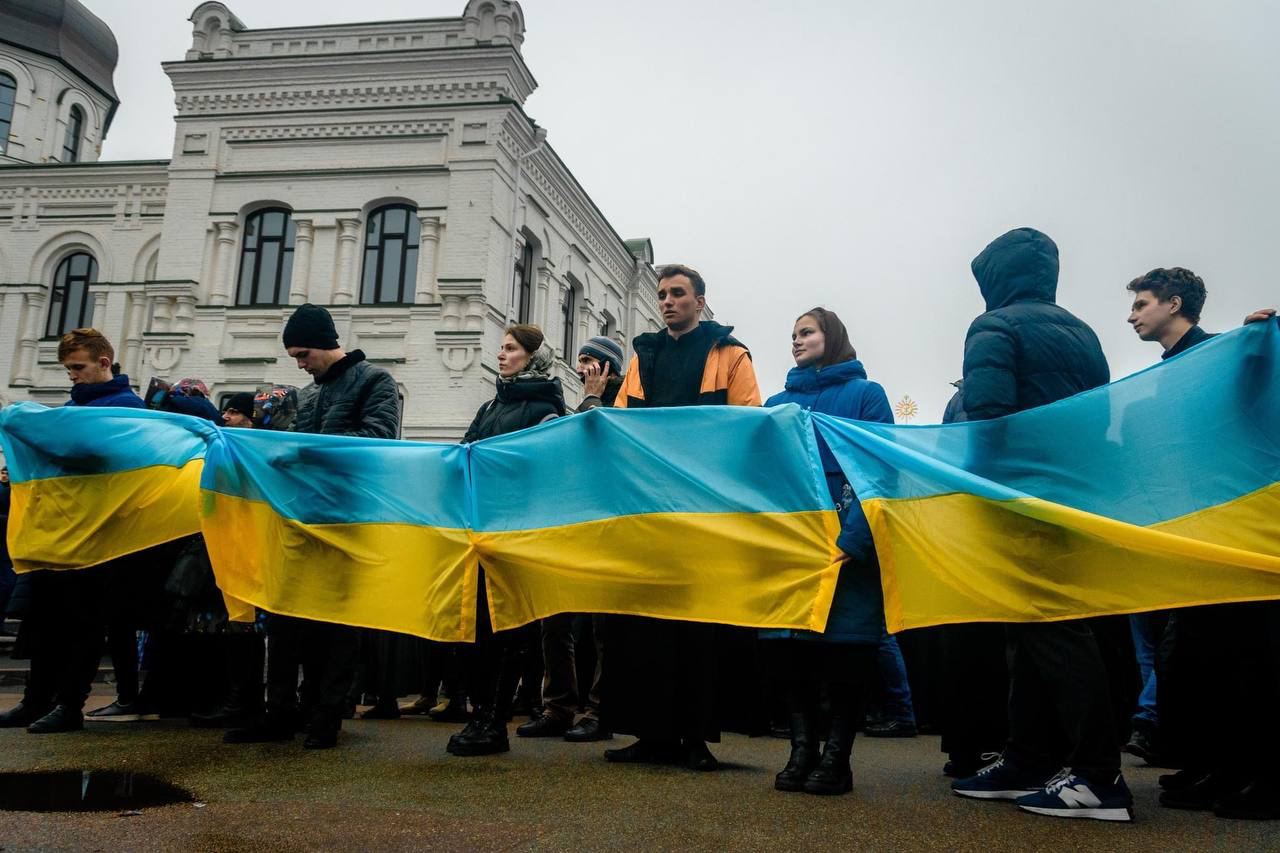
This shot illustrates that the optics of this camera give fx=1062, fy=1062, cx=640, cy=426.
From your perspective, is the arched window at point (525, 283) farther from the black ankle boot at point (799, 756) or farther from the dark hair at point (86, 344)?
the black ankle boot at point (799, 756)

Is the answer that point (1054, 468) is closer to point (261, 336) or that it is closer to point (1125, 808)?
point (1125, 808)

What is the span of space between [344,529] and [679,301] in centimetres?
199

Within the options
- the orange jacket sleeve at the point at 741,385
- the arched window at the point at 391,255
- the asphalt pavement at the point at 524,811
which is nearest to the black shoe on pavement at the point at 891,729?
the asphalt pavement at the point at 524,811

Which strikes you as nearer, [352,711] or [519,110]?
[352,711]

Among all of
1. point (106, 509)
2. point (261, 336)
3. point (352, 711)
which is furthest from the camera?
point (261, 336)

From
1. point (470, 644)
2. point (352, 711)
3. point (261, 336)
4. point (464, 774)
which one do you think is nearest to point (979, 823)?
point (464, 774)

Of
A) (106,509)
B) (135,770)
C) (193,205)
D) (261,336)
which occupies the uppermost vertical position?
(193,205)

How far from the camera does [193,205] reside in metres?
21.6

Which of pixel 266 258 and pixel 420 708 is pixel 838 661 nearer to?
pixel 420 708

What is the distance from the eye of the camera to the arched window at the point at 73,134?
111 ft

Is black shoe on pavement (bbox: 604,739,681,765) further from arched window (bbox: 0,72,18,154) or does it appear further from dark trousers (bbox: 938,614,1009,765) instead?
arched window (bbox: 0,72,18,154)

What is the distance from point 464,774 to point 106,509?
2739 millimetres

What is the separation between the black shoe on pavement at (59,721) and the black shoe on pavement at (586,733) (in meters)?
2.59

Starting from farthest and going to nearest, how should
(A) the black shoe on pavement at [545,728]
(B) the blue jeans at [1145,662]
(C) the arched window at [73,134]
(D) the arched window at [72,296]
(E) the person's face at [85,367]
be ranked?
(C) the arched window at [73,134], (D) the arched window at [72,296], (E) the person's face at [85,367], (A) the black shoe on pavement at [545,728], (B) the blue jeans at [1145,662]
